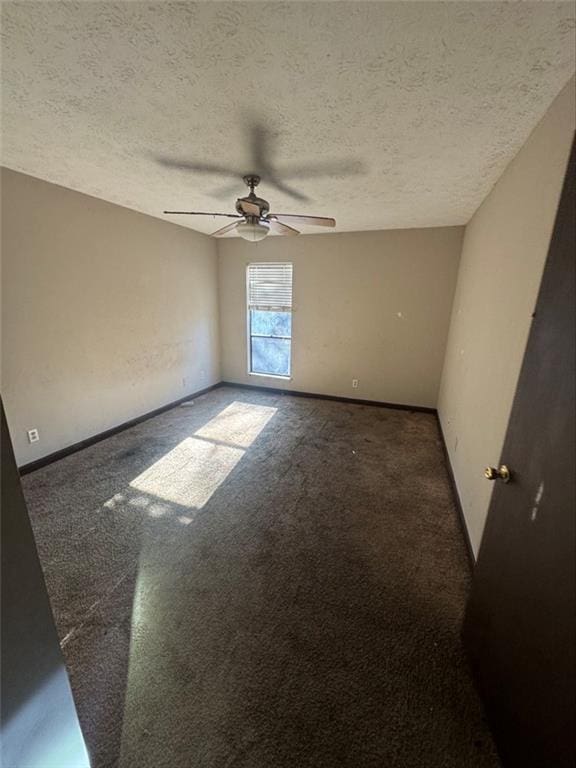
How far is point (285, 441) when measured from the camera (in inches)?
127

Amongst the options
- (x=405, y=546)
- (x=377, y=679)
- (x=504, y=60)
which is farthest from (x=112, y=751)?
(x=504, y=60)

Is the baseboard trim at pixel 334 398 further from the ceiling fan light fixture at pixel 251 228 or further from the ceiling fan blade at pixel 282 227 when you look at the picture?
the ceiling fan light fixture at pixel 251 228

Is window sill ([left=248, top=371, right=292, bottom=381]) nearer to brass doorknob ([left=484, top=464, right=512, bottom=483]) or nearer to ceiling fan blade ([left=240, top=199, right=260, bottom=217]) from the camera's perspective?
ceiling fan blade ([left=240, top=199, right=260, bottom=217])

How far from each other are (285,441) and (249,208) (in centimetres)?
220

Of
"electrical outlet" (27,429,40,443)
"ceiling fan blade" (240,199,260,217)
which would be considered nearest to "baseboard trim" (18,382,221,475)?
"electrical outlet" (27,429,40,443)

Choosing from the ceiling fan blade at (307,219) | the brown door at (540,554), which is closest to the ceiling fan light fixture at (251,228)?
the ceiling fan blade at (307,219)

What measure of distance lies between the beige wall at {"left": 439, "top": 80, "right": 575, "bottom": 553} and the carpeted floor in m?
0.52

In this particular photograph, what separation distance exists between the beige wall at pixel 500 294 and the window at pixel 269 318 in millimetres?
2452

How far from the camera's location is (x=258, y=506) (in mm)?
2211

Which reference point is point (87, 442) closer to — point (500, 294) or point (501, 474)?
point (501, 474)

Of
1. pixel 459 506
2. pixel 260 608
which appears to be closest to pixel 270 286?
pixel 459 506

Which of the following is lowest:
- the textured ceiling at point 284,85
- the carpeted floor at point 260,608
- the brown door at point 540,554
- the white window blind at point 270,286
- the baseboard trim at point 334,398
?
the carpeted floor at point 260,608

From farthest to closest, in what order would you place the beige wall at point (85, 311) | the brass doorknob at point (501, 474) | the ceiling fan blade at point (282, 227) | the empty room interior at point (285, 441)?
the ceiling fan blade at point (282, 227) → the beige wall at point (85, 311) → the brass doorknob at point (501, 474) → the empty room interior at point (285, 441)

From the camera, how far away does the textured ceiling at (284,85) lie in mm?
983
